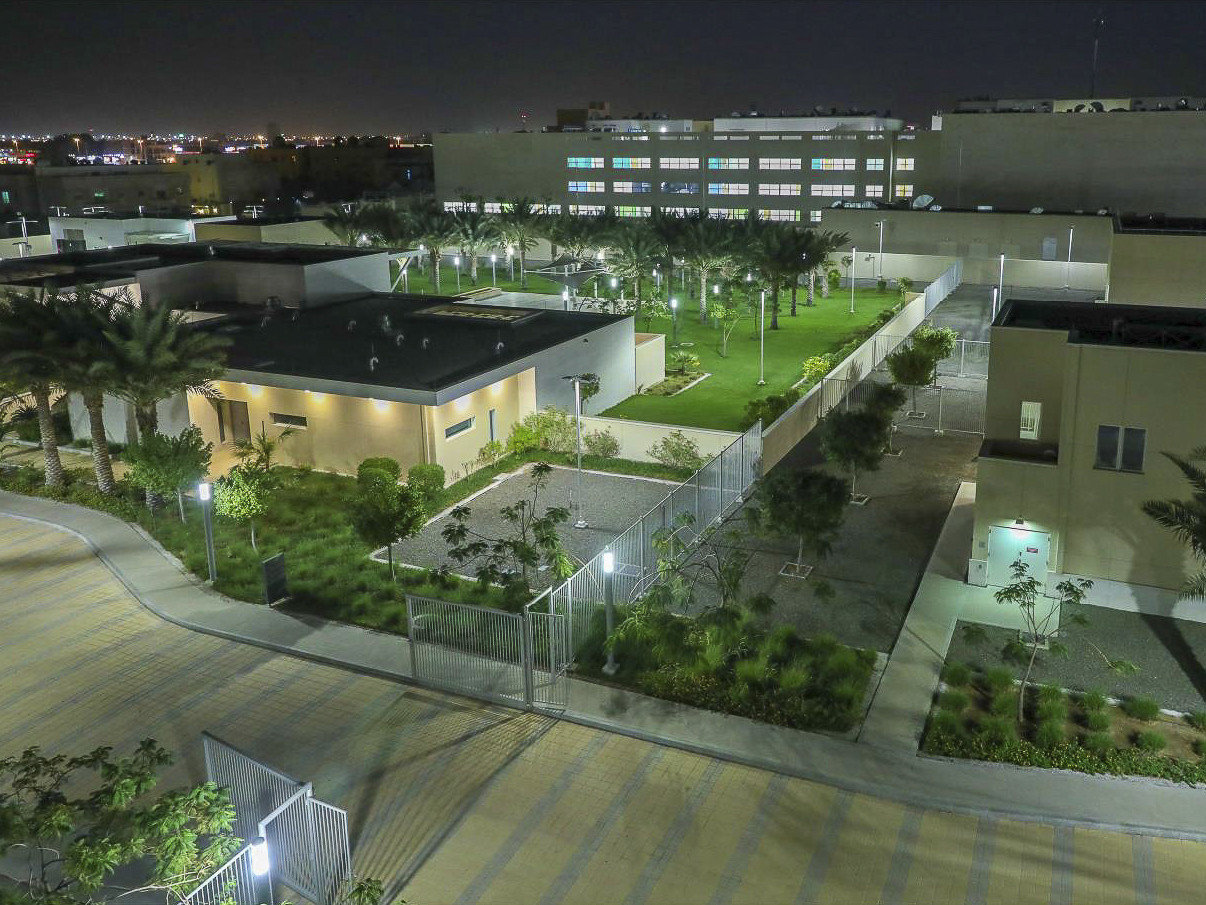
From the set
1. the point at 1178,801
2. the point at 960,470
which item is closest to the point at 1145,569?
the point at 1178,801

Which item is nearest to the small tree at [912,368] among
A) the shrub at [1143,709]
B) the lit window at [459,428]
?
the lit window at [459,428]

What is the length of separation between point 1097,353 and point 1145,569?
3766mm

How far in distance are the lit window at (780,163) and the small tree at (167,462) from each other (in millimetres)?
66955

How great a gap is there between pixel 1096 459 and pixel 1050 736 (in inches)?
227

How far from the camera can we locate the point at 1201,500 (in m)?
14.6

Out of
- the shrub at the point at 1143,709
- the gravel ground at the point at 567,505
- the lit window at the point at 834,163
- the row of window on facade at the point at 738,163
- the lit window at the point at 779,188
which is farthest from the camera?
the lit window at the point at 779,188

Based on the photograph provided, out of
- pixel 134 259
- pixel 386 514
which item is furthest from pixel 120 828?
pixel 134 259

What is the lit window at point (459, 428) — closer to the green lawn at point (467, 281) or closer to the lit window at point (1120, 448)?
the lit window at point (1120, 448)

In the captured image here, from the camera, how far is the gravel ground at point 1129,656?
14.8m

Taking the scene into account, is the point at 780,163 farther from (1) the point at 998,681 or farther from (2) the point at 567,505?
(1) the point at 998,681

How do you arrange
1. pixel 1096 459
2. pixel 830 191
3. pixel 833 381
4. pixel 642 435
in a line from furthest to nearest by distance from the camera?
pixel 830 191, pixel 833 381, pixel 642 435, pixel 1096 459

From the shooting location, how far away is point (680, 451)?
25625 millimetres

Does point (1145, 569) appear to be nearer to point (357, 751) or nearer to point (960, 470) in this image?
point (960, 470)

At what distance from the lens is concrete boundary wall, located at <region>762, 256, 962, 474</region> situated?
2508cm
